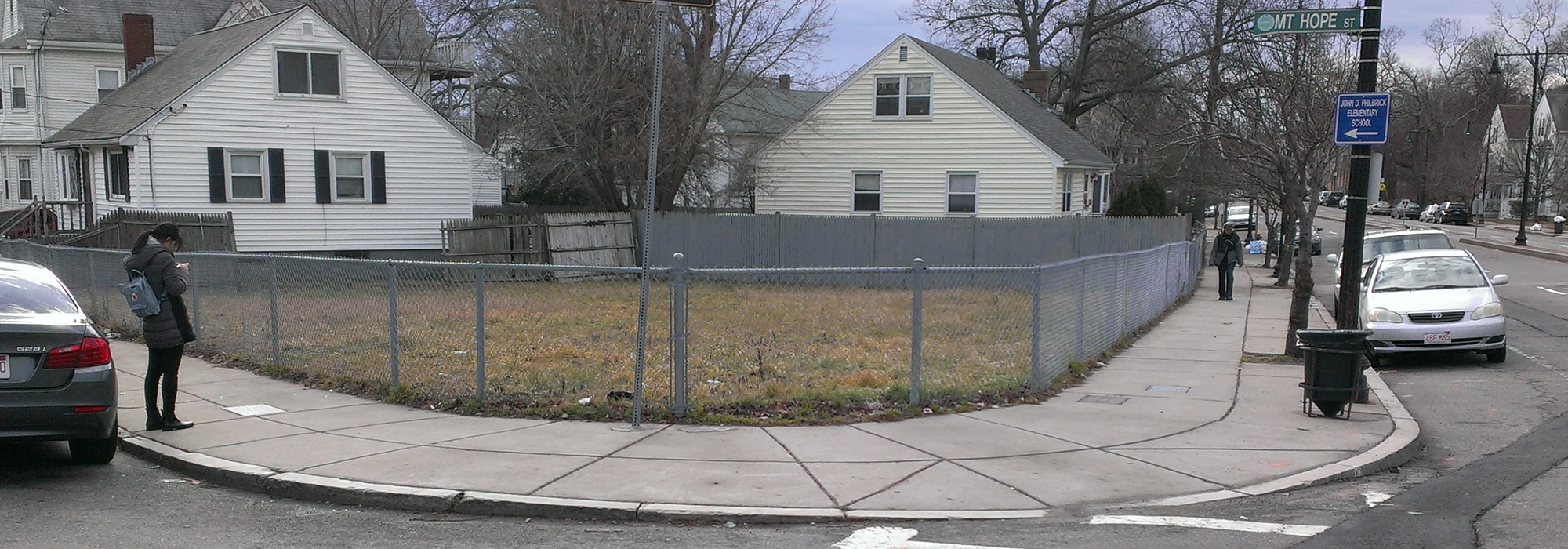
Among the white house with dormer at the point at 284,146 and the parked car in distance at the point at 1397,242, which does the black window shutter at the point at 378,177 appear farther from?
the parked car in distance at the point at 1397,242

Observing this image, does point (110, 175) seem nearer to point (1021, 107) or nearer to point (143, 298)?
point (143, 298)

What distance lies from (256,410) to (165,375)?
0.97 metres

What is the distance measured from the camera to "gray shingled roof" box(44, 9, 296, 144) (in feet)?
85.1

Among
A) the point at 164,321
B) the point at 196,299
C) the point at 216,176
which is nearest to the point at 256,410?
the point at 164,321

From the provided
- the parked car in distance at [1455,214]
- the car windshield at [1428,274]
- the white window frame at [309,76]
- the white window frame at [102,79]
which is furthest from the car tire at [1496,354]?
the parked car in distance at [1455,214]

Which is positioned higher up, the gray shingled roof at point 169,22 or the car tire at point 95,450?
the gray shingled roof at point 169,22

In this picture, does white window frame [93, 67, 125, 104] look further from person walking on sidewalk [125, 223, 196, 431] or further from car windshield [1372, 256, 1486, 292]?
car windshield [1372, 256, 1486, 292]

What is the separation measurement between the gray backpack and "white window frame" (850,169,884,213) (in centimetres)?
2445

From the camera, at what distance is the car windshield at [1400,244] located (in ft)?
65.5

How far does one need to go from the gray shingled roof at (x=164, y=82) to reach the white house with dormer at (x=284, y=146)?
0.22 feet

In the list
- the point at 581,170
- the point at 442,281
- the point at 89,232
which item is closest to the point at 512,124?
the point at 581,170

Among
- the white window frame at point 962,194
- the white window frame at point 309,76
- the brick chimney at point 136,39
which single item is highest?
the brick chimney at point 136,39

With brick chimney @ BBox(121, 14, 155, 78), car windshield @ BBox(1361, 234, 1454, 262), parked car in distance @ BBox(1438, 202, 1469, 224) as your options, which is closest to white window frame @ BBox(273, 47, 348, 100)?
brick chimney @ BBox(121, 14, 155, 78)

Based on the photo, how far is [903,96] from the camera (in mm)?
31000
